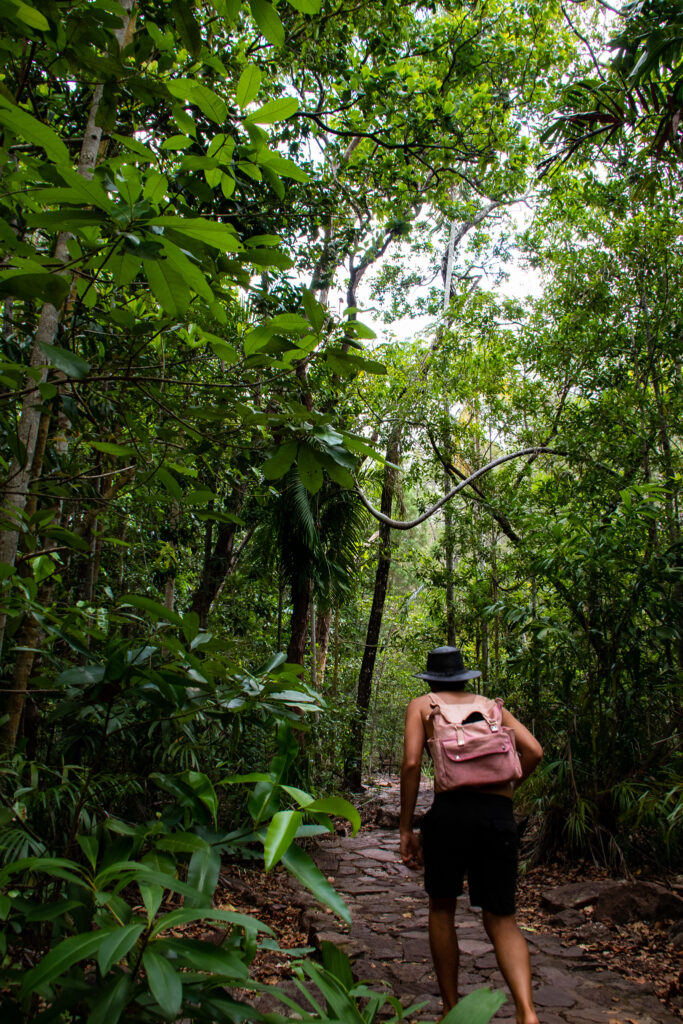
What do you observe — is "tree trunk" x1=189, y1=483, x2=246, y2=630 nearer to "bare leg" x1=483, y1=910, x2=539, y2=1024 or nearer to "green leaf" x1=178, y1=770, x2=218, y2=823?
"bare leg" x1=483, y1=910, x2=539, y2=1024

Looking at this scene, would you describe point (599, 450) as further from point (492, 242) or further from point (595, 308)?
point (492, 242)

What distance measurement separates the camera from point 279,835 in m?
0.81

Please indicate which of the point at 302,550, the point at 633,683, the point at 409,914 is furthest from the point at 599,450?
the point at 409,914

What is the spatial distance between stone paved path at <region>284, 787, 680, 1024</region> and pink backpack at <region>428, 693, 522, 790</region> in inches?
43.7

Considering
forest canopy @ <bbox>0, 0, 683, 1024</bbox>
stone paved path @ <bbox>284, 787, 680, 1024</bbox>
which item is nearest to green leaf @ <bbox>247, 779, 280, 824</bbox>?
forest canopy @ <bbox>0, 0, 683, 1024</bbox>

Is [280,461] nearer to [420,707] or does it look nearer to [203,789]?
[203,789]

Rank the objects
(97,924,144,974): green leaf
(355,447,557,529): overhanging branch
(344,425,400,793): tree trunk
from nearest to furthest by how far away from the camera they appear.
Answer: (97,924,144,974): green leaf
(355,447,557,529): overhanging branch
(344,425,400,793): tree trunk

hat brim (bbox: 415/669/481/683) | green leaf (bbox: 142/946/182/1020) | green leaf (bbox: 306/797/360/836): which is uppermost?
green leaf (bbox: 306/797/360/836)

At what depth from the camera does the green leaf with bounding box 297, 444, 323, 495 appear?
1.25 meters

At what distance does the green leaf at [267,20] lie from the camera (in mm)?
1206

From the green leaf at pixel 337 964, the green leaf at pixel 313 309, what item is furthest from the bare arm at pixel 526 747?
the green leaf at pixel 313 309

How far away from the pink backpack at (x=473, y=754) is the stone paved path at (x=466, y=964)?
1109 mm

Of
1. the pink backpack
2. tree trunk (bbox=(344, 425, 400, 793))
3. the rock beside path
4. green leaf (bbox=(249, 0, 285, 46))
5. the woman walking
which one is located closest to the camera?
green leaf (bbox=(249, 0, 285, 46))

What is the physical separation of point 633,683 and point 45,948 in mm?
5331
